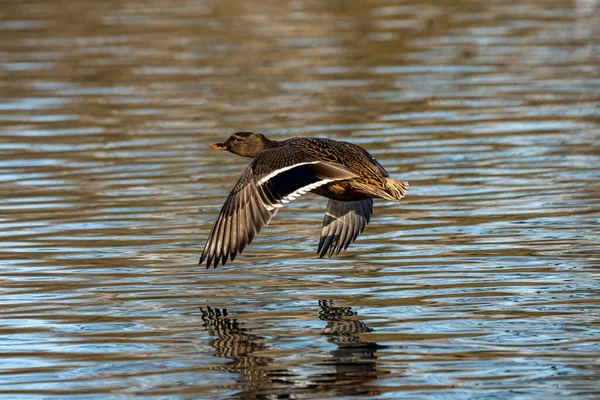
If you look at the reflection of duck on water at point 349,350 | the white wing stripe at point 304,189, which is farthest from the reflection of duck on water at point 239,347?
the white wing stripe at point 304,189

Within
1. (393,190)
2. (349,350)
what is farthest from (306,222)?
(349,350)

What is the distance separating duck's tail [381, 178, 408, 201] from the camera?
9.60 meters

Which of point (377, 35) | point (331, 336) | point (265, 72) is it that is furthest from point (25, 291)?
point (377, 35)

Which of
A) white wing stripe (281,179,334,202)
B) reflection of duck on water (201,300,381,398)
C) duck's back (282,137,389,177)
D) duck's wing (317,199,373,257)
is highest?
duck's back (282,137,389,177)

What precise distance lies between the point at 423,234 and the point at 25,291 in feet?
11.3

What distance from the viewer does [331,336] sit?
799cm

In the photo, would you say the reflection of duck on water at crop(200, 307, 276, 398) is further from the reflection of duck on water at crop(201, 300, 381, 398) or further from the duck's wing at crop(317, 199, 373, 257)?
the duck's wing at crop(317, 199, 373, 257)

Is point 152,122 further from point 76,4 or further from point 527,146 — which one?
point 76,4

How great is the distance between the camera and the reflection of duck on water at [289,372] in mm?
6977

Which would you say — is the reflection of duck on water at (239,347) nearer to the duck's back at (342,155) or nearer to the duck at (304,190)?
the duck at (304,190)

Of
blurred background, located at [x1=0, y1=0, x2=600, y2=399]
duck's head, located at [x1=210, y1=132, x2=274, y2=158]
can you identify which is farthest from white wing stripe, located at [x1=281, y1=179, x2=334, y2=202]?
duck's head, located at [x1=210, y1=132, x2=274, y2=158]

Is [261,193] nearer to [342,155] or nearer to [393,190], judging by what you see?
[342,155]

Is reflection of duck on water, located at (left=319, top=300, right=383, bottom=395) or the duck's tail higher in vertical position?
the duck's tail

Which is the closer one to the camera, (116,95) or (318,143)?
(318,143)
